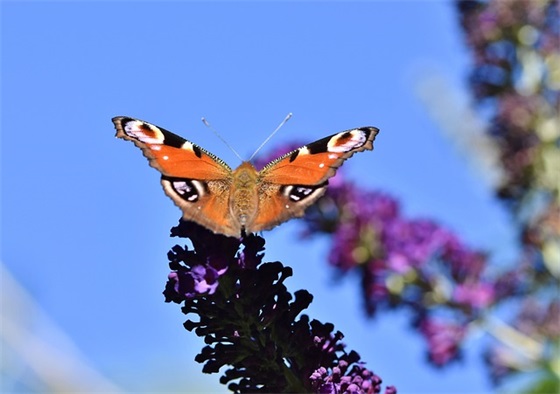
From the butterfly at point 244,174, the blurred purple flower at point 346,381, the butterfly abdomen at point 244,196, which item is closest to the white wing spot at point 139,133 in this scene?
the butterfly at point 244,174

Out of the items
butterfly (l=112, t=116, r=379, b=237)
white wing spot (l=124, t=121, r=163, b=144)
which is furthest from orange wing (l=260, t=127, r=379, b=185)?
white wing spot (l=124, t=121, r=163, b=144)

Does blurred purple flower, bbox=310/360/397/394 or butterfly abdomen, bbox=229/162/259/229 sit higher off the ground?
butterfly abdomen, bbox=229/162/259/229

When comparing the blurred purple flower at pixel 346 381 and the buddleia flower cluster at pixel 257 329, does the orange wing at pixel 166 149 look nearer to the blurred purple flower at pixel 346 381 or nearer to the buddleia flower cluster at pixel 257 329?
the buddleia flower cluster at pixel 257 329

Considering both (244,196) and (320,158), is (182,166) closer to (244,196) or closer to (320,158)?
(244,196)

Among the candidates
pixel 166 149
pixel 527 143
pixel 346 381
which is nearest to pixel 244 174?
pixel 166 149

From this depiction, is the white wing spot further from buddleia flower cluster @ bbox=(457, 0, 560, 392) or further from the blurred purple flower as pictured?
buddleia flower cluster @ bbox=(457, 0, 560, 392)

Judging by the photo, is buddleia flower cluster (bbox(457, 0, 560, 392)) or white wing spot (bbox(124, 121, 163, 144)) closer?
white wing spot (bbox(124, 121, 163, 144))

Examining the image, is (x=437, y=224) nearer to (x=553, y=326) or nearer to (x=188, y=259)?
(x=553, y=326)

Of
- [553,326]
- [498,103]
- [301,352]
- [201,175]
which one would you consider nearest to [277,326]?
[301,352]
